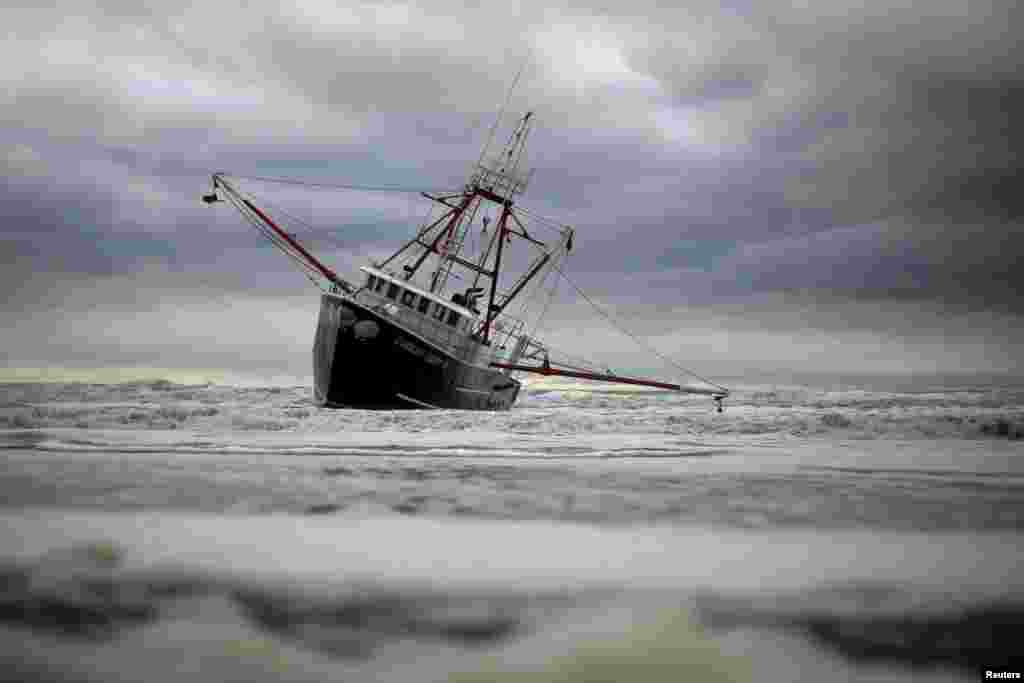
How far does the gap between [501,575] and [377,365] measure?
2611 cm

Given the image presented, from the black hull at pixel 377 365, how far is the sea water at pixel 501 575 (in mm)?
21634

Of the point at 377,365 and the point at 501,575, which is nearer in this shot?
the point at 501,575

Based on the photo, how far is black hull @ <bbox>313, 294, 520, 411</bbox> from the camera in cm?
2795

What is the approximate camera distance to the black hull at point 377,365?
2795cm

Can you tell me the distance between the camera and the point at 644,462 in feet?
25.6

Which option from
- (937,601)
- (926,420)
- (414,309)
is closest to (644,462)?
(937,601)

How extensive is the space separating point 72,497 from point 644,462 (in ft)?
19.2

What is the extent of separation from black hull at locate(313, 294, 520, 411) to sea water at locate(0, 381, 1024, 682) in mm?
21634

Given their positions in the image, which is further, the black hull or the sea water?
the black hull

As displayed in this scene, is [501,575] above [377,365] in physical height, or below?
below

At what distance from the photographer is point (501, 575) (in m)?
2.74

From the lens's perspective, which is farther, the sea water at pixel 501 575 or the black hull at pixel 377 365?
the black hull at pixel 377 365

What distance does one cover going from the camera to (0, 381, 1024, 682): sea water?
1.85 metres

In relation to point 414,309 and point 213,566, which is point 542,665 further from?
point 414,309
